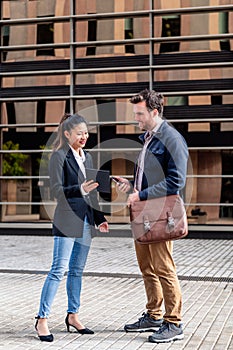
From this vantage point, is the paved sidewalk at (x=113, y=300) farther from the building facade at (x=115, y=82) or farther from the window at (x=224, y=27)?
the window at (x=224, y=27)

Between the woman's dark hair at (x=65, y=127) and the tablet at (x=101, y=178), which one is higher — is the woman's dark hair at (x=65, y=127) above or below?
above

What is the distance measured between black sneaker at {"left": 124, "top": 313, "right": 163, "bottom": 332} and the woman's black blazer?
1074 mm

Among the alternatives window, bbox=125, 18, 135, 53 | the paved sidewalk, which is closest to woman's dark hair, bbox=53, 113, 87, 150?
the paved sidewalk

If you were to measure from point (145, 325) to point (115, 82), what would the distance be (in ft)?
42.4

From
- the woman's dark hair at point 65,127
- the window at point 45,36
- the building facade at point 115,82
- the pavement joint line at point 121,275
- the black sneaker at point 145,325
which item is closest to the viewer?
the woman's dark hair at point 65,127

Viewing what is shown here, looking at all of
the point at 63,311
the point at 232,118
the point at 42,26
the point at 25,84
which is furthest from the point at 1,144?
the point at 63,311

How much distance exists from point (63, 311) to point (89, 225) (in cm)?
158

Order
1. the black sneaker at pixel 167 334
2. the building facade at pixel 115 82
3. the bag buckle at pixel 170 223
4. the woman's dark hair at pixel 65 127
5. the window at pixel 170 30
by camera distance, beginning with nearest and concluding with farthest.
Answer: the bag buckle at pixel 170 223, the black sneaker at pixel 167 334, the woman's dark hair at pixel 65 127, the building facade at pixel 115 82, the window at pixel 170 30

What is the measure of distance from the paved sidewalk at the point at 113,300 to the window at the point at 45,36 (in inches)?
273

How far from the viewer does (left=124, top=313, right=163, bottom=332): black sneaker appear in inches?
262

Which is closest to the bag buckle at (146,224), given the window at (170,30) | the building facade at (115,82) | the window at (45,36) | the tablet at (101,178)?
the tablet at (101,178)

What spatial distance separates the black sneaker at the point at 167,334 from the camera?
6223 millimetres

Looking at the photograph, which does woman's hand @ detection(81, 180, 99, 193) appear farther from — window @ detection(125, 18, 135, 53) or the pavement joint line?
window @ detection(125, 18, 135, 53)

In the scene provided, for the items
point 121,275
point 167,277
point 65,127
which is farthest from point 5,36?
point 167,277
